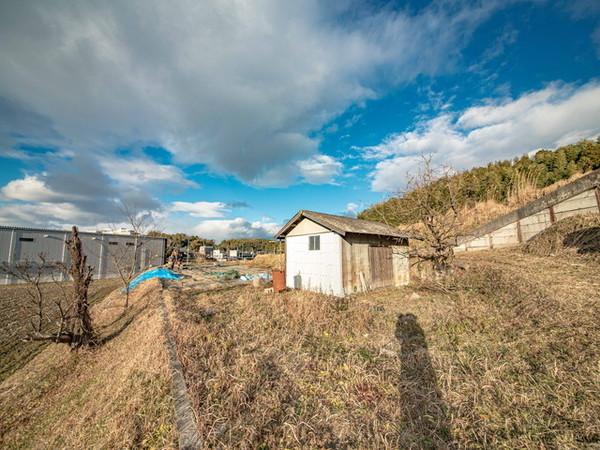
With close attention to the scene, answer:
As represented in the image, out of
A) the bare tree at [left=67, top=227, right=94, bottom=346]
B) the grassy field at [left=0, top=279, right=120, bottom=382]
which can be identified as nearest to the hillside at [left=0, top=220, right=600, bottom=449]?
the grassy field at [left=0, top=279, right=120, bottom=382]

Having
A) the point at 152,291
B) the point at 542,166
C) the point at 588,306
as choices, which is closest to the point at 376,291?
the point at 588,306

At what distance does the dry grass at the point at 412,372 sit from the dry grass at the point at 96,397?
0.57 m

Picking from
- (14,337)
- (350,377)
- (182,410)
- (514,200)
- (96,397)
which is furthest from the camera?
(514,200)

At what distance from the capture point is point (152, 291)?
38.5 feet

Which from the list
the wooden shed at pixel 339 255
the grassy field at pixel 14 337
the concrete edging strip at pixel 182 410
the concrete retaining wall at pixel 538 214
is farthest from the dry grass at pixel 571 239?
the grassy field at pixel 14 337

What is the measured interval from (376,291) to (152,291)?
38.4 ft

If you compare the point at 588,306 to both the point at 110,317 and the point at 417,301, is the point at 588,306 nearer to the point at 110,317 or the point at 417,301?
the point at 417,301

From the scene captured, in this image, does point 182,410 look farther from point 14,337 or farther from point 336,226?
point 14,337

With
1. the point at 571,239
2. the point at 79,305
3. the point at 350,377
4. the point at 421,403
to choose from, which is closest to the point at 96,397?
the point at 79,305

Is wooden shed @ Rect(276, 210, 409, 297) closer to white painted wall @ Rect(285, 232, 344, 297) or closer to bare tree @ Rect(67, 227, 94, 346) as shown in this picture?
white painted wall @ Rect(285, 232, 344, 297)

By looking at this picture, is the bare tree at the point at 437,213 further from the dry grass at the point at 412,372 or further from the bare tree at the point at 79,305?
the bare tree at the point at 79,305

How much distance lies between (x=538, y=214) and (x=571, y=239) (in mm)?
3109

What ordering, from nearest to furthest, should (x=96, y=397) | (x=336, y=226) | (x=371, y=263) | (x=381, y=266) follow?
(x=96, y=397)
(x=336, y=226)
(x=371, y=263)
(x=381, y=266)

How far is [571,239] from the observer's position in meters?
9.55
